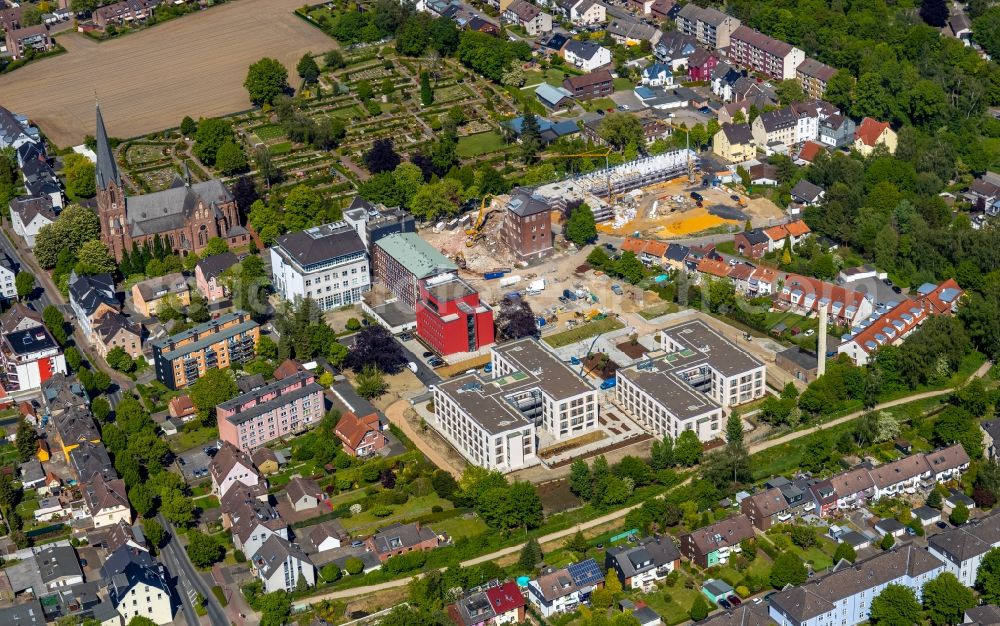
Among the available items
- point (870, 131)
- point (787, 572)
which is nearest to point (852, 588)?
point (787, 572)

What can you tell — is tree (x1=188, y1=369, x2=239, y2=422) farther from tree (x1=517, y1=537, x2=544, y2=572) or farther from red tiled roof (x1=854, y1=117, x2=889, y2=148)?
red tiled roof (x1=854, y1=117, x2=889, y2=148)

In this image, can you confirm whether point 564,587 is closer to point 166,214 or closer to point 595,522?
point 595,522

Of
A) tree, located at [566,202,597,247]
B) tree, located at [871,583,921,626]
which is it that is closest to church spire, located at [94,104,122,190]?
tree, located at [566,202,597,247]

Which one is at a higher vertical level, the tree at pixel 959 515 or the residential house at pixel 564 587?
the residential house at pixel 564 587

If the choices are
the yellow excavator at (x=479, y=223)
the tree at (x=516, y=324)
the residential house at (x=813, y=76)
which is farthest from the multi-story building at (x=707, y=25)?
the tree at (x=516, y=324)

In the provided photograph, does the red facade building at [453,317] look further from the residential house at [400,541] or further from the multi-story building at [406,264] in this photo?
the residential house at [400,541]

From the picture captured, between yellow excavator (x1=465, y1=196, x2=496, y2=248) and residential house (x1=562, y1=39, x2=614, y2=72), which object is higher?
residential house (x1=562, y1=39, x2=614, y2=72)
